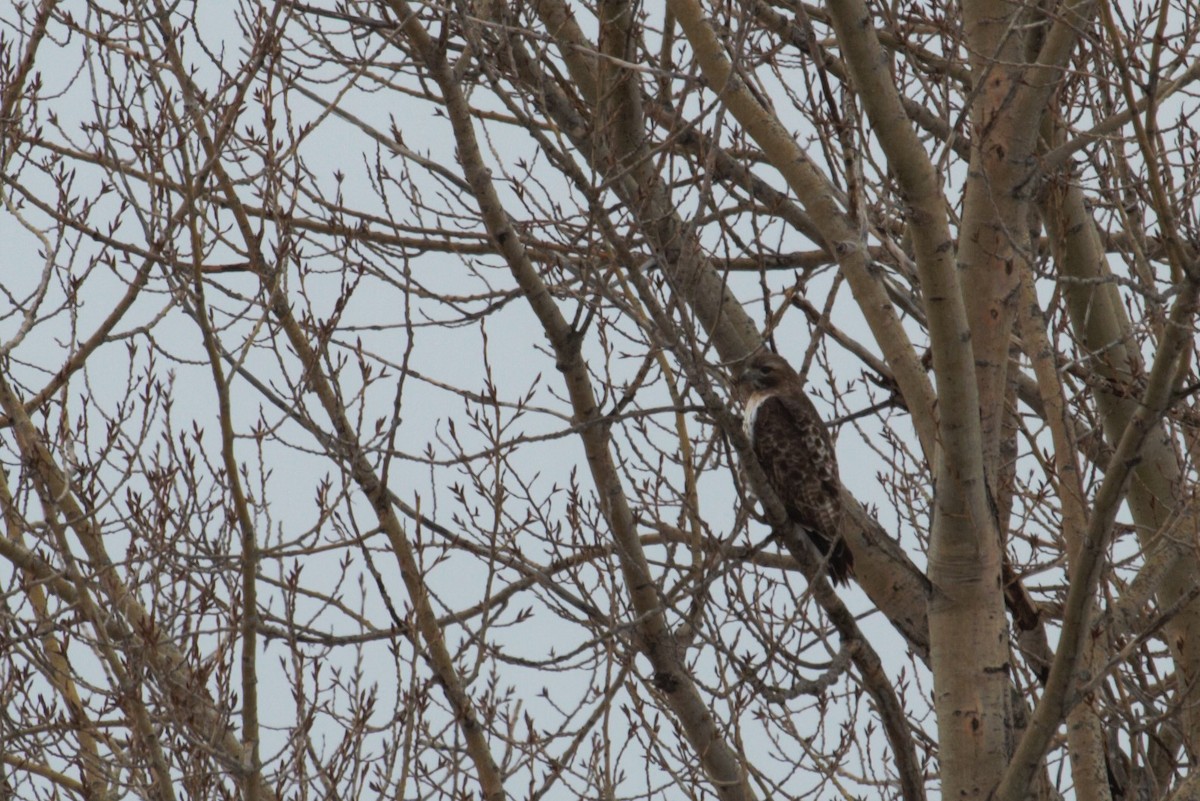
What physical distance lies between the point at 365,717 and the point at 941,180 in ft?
7.20

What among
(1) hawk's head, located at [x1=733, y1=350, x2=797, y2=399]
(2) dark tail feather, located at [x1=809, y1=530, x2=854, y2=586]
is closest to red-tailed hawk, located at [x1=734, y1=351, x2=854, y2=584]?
(1) hawk's head, located at [x1=733, y1=350, x2=797, y2=399]

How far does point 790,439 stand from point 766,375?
1.08 ft

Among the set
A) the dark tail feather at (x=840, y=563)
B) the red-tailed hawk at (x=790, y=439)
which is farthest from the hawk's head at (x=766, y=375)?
the dark tail feather at (x=840, y=563)

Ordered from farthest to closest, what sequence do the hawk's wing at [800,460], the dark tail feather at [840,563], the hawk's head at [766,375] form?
1. the hawk's head at [766,375]
2. the hawk's wing at [800,460]
3. the dark tail feather at [840,563]

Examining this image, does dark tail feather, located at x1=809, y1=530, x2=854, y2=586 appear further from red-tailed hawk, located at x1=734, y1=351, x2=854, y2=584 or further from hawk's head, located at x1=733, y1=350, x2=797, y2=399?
hawk's head, located at x1=733, y1=350, x2=797, y2=399

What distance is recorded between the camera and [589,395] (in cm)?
411

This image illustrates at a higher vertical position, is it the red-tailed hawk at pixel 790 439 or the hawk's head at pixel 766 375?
the hawk's head at pixel 766 375

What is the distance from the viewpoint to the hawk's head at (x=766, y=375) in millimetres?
6023

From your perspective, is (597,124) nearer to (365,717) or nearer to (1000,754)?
(365,717)

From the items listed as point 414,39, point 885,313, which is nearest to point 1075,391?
point 885,313

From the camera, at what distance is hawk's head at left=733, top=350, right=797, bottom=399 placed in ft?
19.8

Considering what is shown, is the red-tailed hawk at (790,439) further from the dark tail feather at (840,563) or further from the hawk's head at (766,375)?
the dark tail feather at (840,563)

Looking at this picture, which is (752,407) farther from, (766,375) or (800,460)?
(800,460)

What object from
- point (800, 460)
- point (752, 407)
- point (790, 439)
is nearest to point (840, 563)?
point (800, 460)
